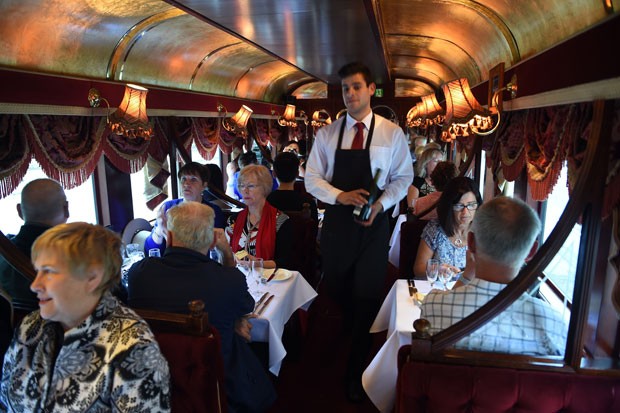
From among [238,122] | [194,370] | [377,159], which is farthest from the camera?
[238,122]

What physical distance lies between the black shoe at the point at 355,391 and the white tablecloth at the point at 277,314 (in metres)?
0.65

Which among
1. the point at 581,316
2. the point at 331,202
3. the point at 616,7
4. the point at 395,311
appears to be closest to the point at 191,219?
the point at 331,202

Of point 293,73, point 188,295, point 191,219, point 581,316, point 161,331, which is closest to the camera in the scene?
point 581,316

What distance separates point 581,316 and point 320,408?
81.5 inches

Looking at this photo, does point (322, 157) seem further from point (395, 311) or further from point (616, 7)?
point (616, 7)

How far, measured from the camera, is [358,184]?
2908 mm

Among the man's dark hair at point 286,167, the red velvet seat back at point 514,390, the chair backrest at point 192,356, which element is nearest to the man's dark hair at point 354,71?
the chair backrest at point 192,356

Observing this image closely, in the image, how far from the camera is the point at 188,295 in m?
2.07

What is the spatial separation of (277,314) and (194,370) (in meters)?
0.97

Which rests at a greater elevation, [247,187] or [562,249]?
[247,187]

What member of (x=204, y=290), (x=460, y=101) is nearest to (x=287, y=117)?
(x=460, y=101)

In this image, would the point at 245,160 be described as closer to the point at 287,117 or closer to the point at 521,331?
the point at 287,117

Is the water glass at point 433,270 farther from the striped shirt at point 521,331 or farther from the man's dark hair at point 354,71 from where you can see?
the man's dark hair at point 354,71

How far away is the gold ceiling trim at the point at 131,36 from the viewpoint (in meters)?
4.89
